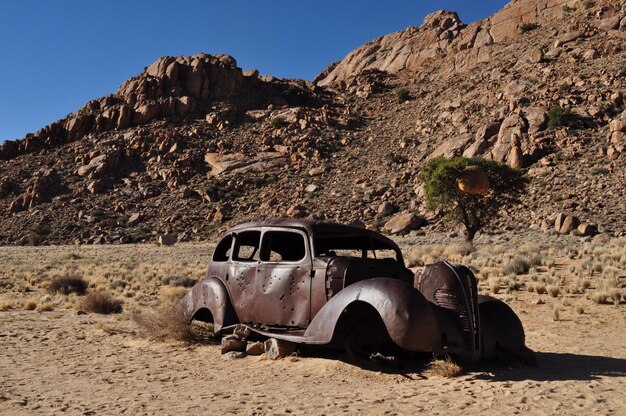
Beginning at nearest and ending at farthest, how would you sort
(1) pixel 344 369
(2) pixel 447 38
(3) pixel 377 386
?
(3) pixel 377 386 < (1) pixel 344 369 < (2) pixel 447 38

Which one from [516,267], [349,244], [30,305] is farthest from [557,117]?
[30,305]

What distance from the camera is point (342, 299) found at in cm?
630

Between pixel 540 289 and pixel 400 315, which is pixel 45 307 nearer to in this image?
pixel 400 315

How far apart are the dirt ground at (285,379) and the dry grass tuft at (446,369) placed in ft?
0.30

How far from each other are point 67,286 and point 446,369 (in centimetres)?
1659

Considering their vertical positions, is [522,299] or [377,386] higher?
[522,299]

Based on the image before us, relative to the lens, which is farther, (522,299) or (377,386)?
(522,299)

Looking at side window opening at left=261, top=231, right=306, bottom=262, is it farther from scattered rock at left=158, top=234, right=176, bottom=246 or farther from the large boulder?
scattered rock at left=158, top=234, right=176, bottom=246

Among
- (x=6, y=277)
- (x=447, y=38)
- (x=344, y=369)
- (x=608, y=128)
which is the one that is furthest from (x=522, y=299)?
(x=447, y=38)

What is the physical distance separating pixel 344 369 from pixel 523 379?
83.3 inches

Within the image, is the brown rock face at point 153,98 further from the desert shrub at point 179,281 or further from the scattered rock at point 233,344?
the scattered rock at point 233,344

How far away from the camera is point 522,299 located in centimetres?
1338

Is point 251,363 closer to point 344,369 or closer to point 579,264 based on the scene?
point 344,369

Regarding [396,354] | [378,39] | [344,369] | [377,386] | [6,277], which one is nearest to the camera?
[377,386]
